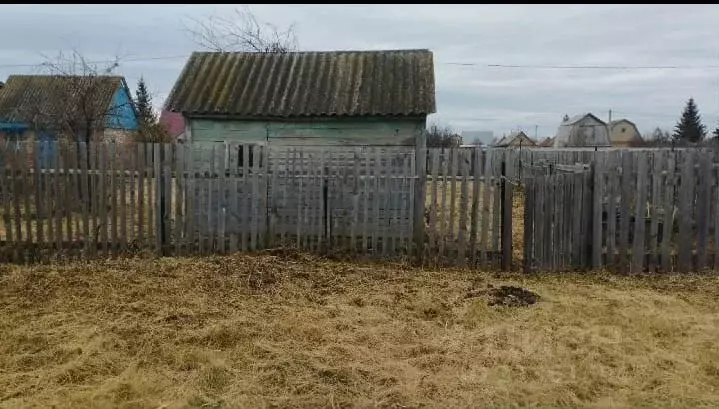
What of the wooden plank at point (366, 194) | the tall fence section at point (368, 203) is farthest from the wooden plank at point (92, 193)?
the wooden plank at point (366, 194)

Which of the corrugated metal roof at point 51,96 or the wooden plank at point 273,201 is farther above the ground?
the corrugated metal roof at point 51,96

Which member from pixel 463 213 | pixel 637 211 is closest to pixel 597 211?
pixel 637 211

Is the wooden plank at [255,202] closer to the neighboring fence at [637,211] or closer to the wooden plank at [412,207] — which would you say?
the wooden plank at [412,207]

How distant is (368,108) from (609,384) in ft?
22.4

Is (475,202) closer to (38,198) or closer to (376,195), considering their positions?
(376,195)

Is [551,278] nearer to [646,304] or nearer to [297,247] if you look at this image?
[646,304]

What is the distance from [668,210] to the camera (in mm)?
6680

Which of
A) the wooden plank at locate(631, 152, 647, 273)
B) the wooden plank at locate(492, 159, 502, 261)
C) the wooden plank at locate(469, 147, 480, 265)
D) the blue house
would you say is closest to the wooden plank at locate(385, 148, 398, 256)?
the wooden plank at locate(469, 147, 480, 265)

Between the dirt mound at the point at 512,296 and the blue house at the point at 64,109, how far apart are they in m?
6.42

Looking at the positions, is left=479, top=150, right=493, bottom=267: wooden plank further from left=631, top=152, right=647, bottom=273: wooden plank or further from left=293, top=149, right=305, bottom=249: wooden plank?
left=293, top=149, right=305, bottom=249: wooden plank

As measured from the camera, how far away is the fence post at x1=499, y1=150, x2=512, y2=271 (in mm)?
6910

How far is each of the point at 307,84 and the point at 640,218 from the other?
6418 millimetres

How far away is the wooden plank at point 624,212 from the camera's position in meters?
6.79

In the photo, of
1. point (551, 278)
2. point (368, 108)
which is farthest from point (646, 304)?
point (368, 108)
